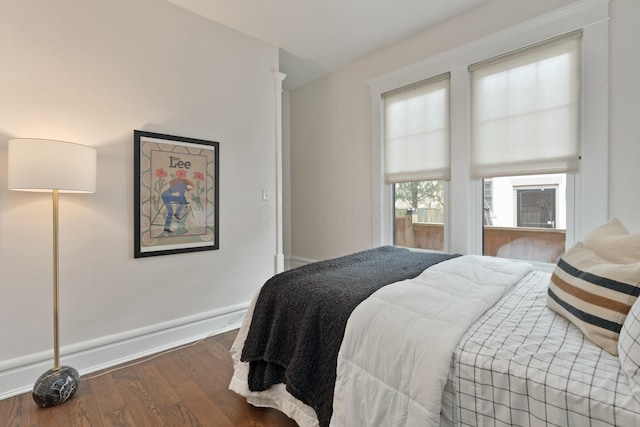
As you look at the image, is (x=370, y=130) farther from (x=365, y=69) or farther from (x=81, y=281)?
(x=81, y=281)

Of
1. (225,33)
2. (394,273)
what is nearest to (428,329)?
(394,273)

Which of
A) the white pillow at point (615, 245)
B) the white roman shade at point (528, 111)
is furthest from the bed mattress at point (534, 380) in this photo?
the white roman shade at point (528, 111)

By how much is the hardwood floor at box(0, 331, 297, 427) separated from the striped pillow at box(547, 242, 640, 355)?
4.44 feet

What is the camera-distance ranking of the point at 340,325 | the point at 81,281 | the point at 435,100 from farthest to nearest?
1. the point at 435,100
2. the point at 81,281
3. the point at 340,325

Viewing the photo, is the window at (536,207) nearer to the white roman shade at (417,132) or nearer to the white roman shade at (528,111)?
the white roman shade at (528,111)

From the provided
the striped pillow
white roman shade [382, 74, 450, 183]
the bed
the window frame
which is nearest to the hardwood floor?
the bed

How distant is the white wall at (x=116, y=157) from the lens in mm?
1818

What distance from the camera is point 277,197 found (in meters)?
3.14

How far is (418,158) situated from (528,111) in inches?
36.8

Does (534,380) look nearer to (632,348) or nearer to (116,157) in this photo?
(632,348)

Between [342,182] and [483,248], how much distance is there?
1.66 meters

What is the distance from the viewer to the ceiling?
7.93 ft

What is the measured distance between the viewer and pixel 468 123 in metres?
2.54

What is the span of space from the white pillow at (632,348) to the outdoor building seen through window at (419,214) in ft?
6.59
